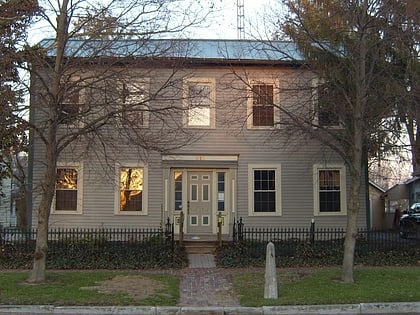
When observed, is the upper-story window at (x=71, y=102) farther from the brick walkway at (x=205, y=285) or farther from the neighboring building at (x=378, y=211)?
the neighboring building at (x=378, y=211)

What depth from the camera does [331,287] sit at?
32.3 ft

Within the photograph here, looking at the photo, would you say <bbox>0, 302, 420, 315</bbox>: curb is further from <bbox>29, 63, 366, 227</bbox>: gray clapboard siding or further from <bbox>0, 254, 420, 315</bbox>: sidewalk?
<bbox>29, 63, 366, 227</bbox>: gray clapboard siding

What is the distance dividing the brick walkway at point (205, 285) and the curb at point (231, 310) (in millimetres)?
454

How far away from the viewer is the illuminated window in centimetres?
1727

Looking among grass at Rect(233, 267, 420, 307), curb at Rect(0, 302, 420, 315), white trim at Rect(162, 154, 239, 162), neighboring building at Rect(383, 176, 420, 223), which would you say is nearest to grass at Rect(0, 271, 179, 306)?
curb at Rect(0, 302, 420, 315)

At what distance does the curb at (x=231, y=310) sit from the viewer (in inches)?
330

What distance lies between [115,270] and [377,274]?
6.34 meters

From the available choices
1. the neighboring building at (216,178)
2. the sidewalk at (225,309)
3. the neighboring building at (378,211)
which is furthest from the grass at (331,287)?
the neighboring building at (378,211)

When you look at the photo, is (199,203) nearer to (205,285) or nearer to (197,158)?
(197,158)

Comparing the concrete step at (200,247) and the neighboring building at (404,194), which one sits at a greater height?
the neighboring building at (404,194)

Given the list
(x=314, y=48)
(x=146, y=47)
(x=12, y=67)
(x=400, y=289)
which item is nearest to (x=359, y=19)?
(x=314, y=48)

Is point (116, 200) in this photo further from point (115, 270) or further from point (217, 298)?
point (217, 298)

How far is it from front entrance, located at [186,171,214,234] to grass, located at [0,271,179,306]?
6.05m

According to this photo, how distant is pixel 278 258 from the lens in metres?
13.3
